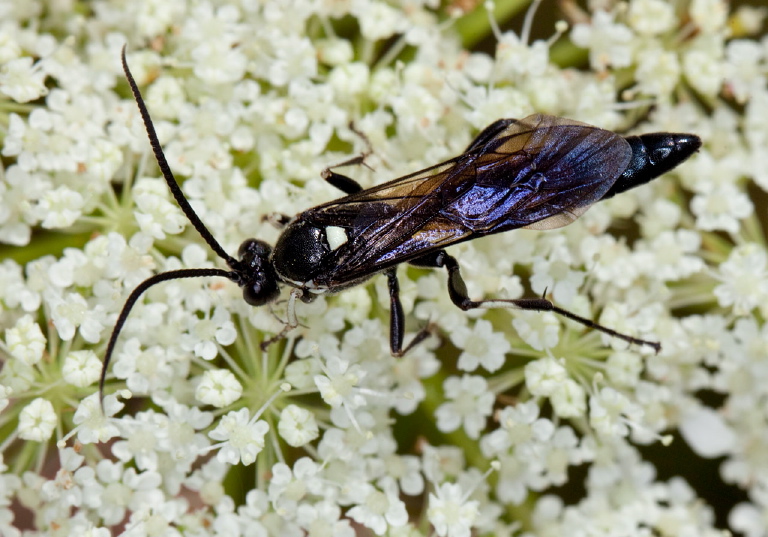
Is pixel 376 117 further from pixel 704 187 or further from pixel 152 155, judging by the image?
pixel 704 187

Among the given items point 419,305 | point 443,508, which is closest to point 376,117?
point 419,305

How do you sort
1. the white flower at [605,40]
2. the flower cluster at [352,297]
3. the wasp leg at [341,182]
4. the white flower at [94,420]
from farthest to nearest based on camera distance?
the white flower at [605,40], the wasp leg at [341,182], the flower cluster at [352,297], the white flower at [94,420]

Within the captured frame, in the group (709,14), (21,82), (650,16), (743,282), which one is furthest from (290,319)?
(709,14)

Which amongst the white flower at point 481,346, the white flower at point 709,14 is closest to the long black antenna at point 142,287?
the white flower at point 481,346

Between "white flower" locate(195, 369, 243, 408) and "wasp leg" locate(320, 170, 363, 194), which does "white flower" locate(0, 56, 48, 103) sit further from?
"white flower" locate(195, 369, 243, 408)

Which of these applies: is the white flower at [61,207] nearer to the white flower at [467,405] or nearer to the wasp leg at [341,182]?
the wasp leg at [341,182]

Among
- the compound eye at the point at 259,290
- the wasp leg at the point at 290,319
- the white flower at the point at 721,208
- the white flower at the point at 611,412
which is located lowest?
the white flower at the point at 611,412

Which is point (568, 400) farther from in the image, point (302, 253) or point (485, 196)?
point (302, 253)
